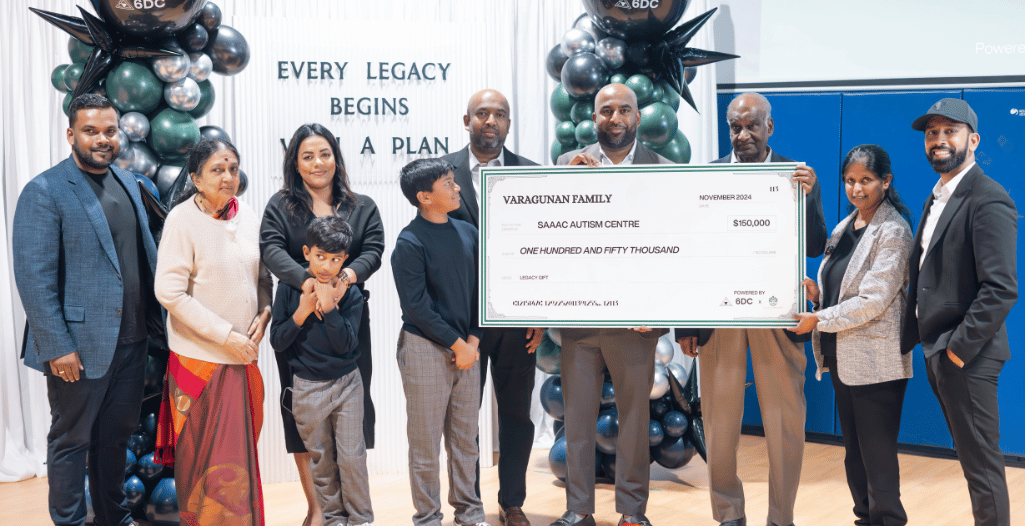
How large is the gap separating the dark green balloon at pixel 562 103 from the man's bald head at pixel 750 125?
118cm

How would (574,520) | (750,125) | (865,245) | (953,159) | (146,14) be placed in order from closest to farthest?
(953,159) → (865,245) → (750,125) → (574,520) → (146,14)

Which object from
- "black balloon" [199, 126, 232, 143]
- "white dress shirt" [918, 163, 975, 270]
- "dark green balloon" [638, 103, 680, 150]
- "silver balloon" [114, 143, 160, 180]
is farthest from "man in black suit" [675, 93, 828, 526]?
"silver balloon" [114, 143, 160, 180]

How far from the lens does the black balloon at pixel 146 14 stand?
3762 millimetres

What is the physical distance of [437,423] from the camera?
3.52m

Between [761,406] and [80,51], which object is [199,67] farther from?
[761,406]

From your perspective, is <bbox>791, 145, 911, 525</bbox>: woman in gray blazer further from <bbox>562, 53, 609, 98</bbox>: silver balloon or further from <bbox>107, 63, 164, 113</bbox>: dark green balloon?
<bbox>107, 63, 164, 113</bbox>: dark green balloon

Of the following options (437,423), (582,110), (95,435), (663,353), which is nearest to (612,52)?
(582,110)

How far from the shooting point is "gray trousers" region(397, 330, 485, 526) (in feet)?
11.4

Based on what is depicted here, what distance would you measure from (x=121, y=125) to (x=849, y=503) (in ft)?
13.2

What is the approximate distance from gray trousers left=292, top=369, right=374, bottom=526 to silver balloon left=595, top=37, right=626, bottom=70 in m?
2.08

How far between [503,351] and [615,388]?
52 cm

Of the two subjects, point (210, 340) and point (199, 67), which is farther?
point (199, 67)

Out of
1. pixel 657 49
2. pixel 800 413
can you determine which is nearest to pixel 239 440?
pixel 800 413

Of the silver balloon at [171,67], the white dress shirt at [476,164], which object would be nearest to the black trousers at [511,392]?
the white dress shirt at [476,164]
